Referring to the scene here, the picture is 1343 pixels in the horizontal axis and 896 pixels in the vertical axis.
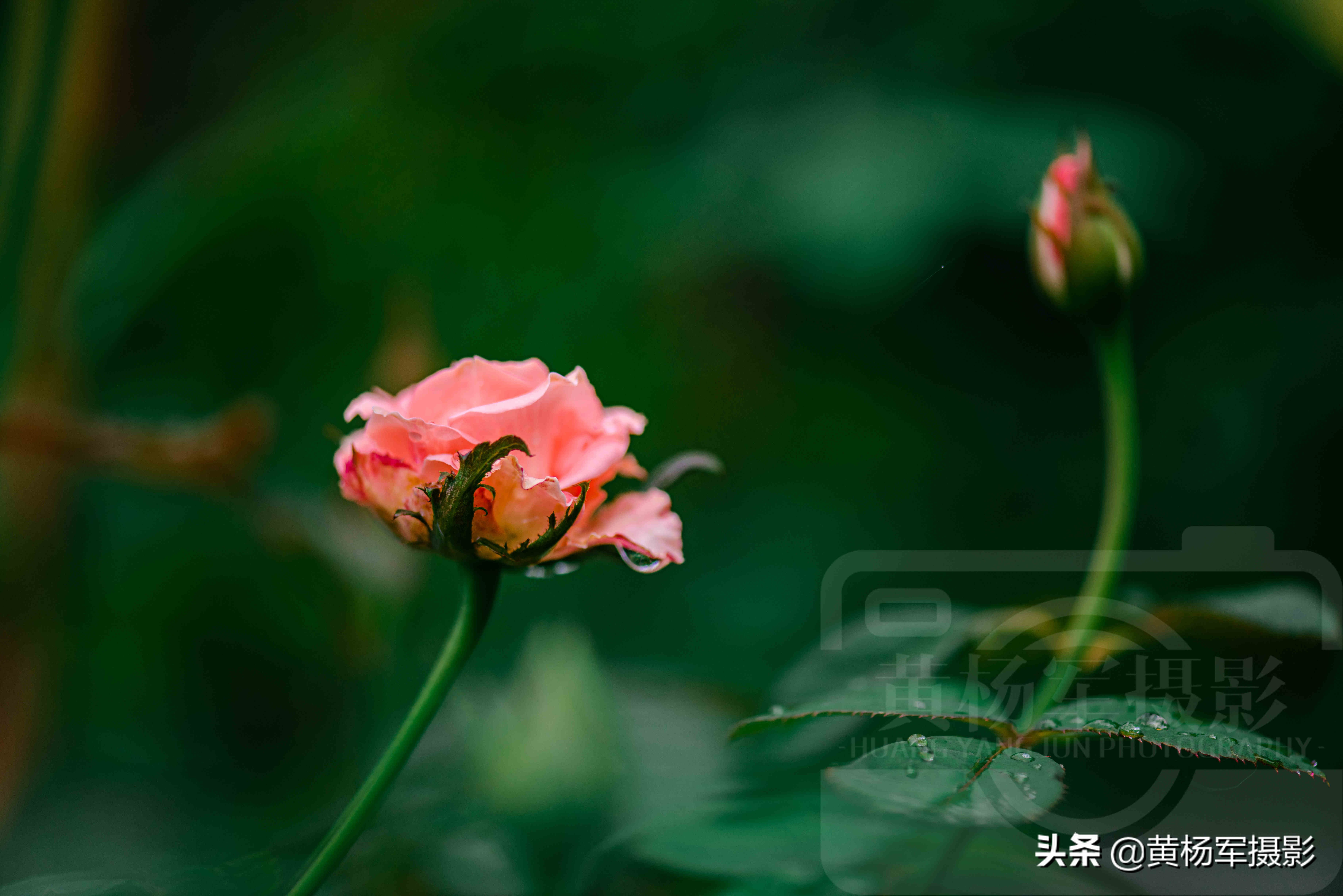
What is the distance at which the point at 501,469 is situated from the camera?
286mm

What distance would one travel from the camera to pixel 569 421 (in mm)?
301

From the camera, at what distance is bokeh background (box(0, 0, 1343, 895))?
2.04 feet

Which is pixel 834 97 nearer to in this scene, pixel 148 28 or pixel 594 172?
pixel 594 172

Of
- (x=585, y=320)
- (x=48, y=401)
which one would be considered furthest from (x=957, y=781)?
(x=48, y=401)

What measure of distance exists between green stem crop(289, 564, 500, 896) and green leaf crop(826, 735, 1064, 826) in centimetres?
15

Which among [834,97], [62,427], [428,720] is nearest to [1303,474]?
[834,97]

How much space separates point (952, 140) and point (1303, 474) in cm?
32

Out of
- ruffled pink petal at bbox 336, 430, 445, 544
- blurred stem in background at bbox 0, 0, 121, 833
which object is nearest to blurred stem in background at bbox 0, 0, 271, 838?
blurred stem in background at bbox 0, 0, 121, 833

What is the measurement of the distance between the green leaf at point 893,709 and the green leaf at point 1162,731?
0.02 m

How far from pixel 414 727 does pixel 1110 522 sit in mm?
309

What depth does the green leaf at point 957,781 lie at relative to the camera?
12.4 inches

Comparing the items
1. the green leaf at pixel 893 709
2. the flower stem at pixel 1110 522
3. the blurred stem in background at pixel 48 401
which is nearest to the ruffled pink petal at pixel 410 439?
the green leaf at pixel 893 709

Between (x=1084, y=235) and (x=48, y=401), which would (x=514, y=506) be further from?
(x=48, y=401)

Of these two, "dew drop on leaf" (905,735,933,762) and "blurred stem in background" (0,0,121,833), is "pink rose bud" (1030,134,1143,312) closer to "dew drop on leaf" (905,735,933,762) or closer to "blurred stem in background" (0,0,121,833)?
"dew drop on leaf" (905,735,933,762)
